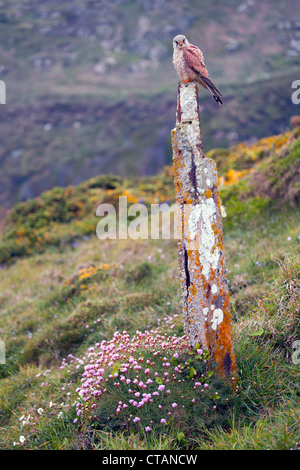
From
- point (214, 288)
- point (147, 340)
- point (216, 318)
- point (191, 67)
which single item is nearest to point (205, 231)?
point (214, 288)

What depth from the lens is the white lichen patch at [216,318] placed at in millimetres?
3387

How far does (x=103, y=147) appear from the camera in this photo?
4200cm

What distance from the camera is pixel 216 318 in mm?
3391

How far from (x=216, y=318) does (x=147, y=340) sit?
35.7 inches

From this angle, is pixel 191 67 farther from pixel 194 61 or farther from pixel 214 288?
pixel 214 288

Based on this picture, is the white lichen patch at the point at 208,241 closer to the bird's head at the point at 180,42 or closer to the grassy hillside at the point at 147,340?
the grassy hillside at the point at 147,340

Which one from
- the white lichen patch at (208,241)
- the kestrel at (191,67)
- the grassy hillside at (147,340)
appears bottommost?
the grassy hillside at (147,340)

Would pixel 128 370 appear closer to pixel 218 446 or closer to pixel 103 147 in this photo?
pixel 218 446

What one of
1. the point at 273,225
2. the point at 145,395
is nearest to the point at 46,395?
the point at 145,395

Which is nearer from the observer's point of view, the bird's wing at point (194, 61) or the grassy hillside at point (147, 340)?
the grassy hillside at point (147, 340)

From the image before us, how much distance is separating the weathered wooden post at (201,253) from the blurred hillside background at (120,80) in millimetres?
30067

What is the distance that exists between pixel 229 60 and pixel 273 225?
47.5 m

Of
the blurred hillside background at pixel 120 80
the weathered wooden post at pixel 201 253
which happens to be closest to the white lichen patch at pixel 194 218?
the weathered wooden post at pixel 201 253

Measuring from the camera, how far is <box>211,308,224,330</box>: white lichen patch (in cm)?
339
